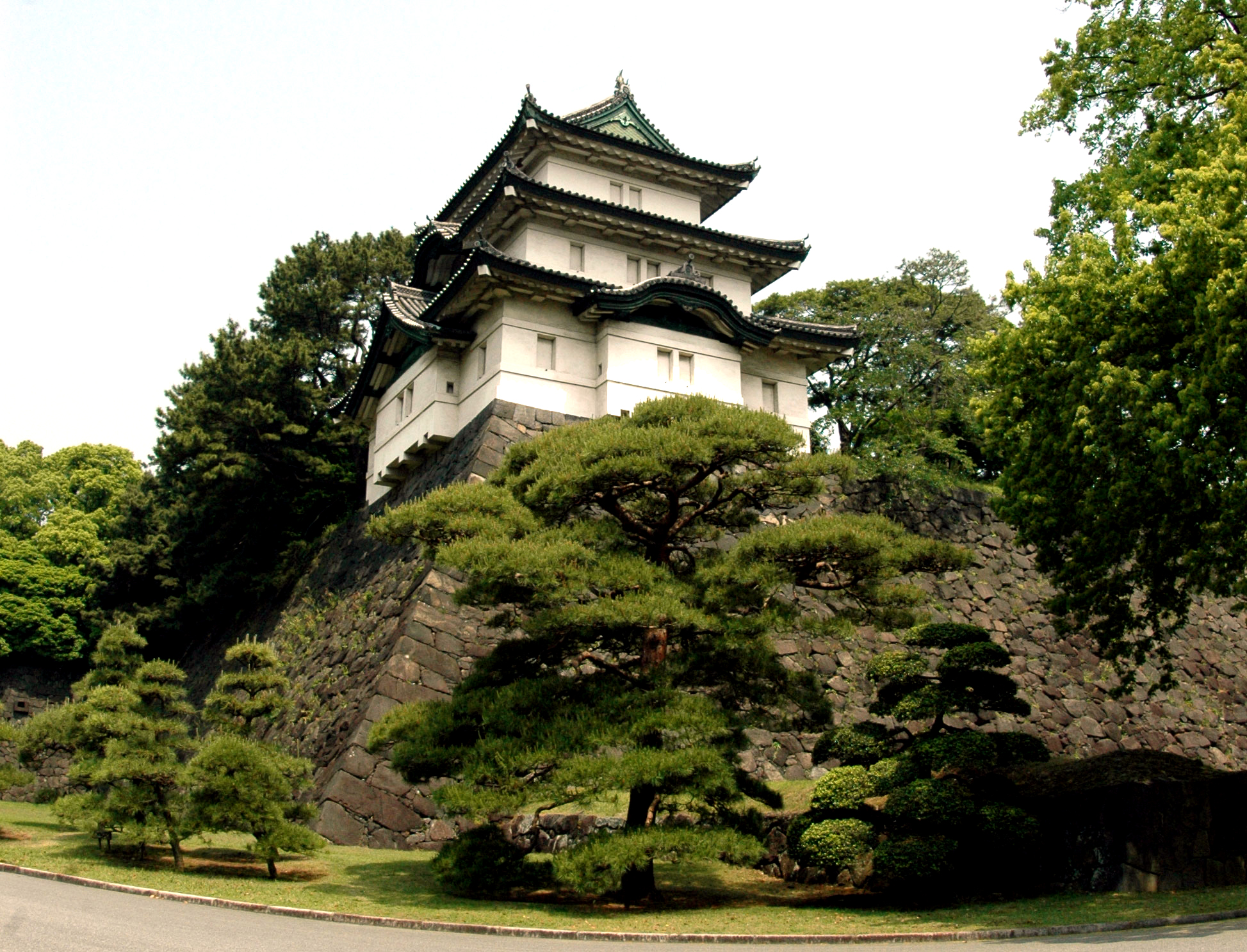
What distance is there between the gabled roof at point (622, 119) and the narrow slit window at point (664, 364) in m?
6.73

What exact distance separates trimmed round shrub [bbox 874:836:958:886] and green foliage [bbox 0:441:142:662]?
26.4 meters

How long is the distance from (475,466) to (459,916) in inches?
412

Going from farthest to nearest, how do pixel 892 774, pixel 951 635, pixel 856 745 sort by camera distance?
pixel 951 635, pixel 856 745, pixel 892 774

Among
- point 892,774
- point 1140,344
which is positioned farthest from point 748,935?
point 1140,344

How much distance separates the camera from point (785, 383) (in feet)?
78.9

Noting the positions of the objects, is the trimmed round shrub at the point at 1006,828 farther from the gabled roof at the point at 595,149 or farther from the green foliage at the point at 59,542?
the green foliage at the point at 59,542

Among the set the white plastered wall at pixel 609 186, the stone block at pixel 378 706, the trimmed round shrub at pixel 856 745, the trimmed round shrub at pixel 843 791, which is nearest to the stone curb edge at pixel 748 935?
the trimmed round shrub at pixel 843 791

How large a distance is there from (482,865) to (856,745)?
443 centimetres

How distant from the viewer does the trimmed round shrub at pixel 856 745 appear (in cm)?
1195

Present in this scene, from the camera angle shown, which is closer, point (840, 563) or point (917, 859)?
point (917, 859)

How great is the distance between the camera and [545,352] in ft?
70.3

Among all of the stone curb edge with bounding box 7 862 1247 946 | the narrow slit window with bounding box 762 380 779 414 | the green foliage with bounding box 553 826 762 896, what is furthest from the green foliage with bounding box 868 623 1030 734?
the narrow slit window with bounding box 762 380 779 414

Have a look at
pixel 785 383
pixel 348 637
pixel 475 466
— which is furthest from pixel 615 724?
pixel 785 383

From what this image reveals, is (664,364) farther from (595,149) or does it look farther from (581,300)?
(595,149)
